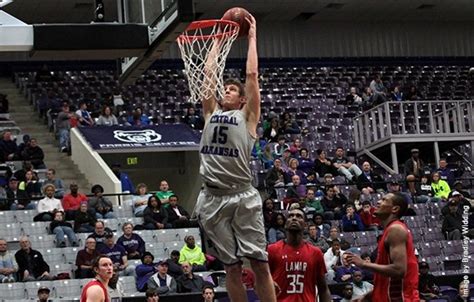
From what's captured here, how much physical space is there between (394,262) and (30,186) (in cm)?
1169

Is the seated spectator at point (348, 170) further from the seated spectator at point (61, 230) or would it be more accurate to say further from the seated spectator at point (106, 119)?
the seated spectator at point (61, 230)

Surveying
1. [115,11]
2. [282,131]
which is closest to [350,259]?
[115,11]

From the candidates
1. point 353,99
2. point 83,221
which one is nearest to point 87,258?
point 83,221

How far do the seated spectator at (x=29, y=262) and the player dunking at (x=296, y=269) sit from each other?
23.4 ft

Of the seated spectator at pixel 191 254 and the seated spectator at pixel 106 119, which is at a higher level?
the seated spectator at pixel 106 119

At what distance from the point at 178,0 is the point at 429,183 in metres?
12.8

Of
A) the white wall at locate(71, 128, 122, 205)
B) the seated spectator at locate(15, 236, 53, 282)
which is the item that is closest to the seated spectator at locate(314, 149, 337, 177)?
the white wall at locate(71, 128, 122, 205)

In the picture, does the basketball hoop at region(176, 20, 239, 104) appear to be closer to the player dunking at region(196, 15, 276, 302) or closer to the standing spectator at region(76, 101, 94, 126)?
the player dunking at region(196, 15, 276, 302)

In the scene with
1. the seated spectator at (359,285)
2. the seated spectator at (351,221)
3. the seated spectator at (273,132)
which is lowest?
the seated spectator at (359,285)

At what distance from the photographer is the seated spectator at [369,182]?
20.6m

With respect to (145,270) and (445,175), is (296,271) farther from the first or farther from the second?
(445,175)

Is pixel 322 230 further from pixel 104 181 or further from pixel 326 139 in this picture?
pixel 326 139

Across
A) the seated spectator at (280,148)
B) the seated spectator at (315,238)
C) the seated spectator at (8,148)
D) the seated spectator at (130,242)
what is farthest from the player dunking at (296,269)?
the seated spectator at (280,148)

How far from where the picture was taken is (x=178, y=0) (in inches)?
379
